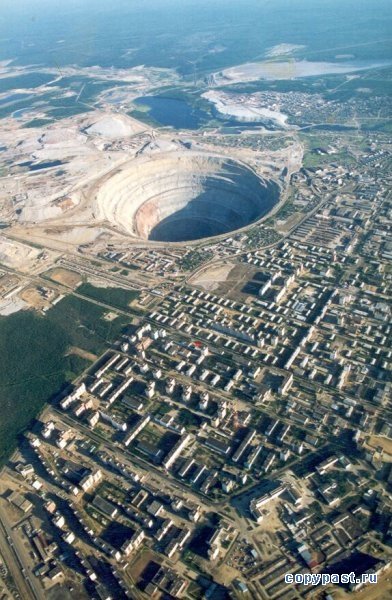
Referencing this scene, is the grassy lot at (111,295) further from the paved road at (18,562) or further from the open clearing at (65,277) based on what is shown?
the paved road at (18,562)

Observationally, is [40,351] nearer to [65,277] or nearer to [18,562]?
[65,277]

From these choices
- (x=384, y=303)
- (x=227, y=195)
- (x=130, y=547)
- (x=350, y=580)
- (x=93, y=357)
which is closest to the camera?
(x=350, y=580)

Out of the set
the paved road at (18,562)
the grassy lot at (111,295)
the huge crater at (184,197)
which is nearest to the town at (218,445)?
the paved road at (18,562)

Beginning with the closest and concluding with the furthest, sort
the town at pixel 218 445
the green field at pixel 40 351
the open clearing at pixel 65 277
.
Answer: the town at pixel 218 445 < the green field at pixel 40 351 < the open clearing at pixel 65 277

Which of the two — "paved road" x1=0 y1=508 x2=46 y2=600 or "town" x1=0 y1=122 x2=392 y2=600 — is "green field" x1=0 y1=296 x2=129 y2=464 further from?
"paved road" x1=0 y1=508 x2=46 y2=600

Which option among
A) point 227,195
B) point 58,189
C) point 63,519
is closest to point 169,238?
point 227,195

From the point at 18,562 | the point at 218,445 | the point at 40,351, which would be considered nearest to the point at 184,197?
the point at 40,351

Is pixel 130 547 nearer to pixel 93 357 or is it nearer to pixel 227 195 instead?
pixel 93 357
